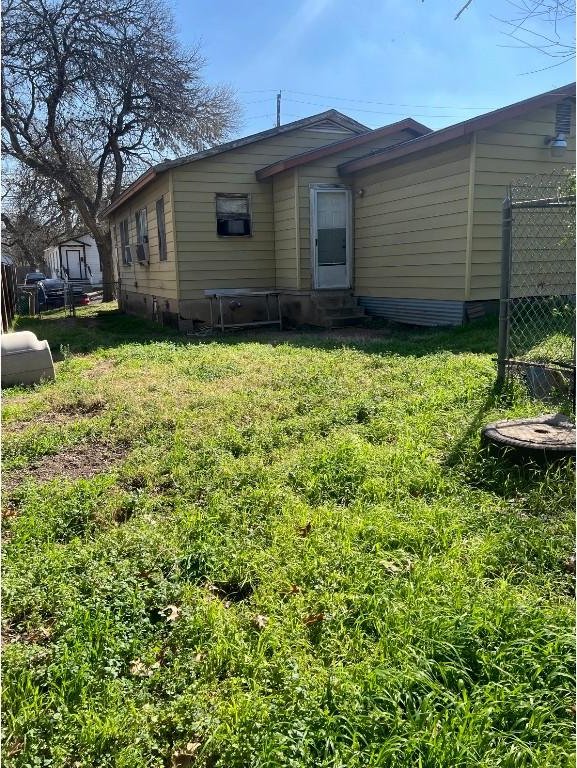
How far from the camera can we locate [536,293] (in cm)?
887

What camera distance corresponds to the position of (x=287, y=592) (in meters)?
2.45

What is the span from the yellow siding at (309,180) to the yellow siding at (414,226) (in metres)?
0.52

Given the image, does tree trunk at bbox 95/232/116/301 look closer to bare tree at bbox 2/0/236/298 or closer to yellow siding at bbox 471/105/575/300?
bare tree at bbox 2/0/236/298

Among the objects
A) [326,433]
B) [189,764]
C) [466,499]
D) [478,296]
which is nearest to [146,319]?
[478,296]

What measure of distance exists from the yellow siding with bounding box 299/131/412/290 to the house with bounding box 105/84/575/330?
2 cm

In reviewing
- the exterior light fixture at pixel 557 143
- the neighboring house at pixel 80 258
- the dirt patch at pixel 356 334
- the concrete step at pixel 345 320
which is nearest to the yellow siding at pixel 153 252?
the concrete step at pixel 345 320

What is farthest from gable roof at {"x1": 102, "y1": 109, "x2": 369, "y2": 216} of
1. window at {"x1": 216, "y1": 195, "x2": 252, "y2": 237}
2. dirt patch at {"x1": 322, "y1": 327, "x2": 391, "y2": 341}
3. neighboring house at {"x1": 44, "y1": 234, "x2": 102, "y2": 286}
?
neighboring house at {"x1": 44, "y1": 234, "x2": 102, "y2": 286}

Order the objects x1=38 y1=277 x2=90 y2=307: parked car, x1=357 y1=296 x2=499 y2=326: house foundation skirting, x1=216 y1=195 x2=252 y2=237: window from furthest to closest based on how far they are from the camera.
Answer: x1=38 y1=277 x2=90 y2=307: parked car
x1=216 y1=195 x2=252 y2=237: window
x1=357 y1=296 x2=499 y2=326: house foundation skirting

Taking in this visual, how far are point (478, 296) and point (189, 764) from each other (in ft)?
27.6

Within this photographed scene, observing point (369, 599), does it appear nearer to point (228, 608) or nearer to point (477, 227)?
point (228, 608)

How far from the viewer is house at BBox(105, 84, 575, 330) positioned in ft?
28.7

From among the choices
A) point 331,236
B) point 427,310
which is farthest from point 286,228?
point 427,310

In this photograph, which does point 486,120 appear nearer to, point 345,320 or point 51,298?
point 345,320

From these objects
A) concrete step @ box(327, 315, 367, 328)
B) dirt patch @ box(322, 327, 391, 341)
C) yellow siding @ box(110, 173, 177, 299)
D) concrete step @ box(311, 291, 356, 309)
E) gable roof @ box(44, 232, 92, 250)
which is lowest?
dirt patch @ box(322, 327, 391, 341)
